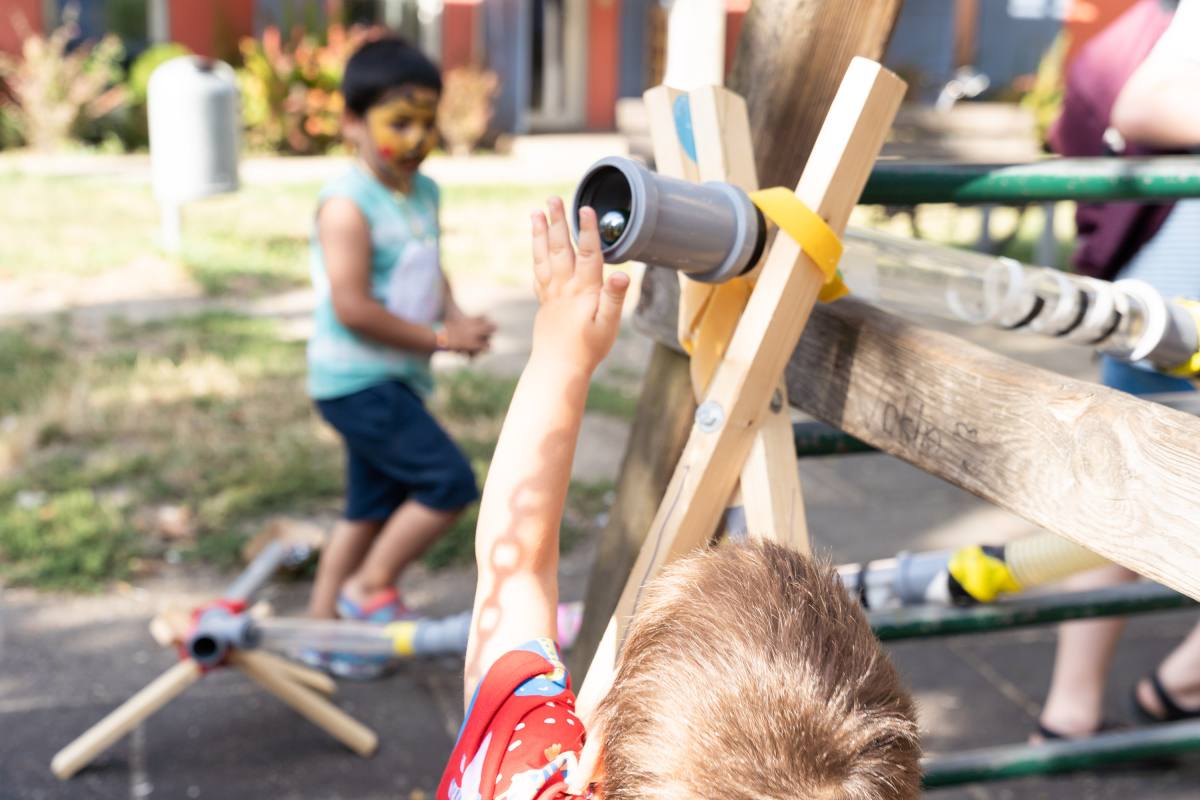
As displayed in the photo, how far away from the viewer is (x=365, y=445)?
2936 millimetres

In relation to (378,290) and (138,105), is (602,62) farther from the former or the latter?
(378,290)

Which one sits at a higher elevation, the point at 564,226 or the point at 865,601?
the point at 564,226

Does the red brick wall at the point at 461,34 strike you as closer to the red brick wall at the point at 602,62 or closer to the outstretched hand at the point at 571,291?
the red brick wall at the point at 602,62

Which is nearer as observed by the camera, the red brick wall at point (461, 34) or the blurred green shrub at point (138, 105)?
the blurred green shrub at point (138, 105)

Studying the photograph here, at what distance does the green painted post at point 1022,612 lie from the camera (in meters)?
1.76

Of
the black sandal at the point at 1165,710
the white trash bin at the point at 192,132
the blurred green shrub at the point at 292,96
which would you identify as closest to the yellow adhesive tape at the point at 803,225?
the black sandal at the point at 1165,710

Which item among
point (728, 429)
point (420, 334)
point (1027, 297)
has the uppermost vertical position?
point (1027, 297)

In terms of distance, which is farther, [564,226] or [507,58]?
[507,58]

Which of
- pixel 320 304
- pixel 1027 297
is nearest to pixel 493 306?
pixel 320 304

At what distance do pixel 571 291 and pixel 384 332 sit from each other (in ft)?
5.50

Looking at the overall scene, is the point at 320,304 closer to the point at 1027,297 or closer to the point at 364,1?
the point at 1027,297

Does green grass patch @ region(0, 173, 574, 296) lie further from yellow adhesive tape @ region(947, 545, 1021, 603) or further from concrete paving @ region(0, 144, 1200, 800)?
yellow adhesive tape @ region(947, 545, 1021, 603)

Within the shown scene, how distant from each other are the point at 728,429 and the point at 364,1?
14068 mm

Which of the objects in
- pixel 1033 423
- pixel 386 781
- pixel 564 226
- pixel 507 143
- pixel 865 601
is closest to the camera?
pixel 1033 423
